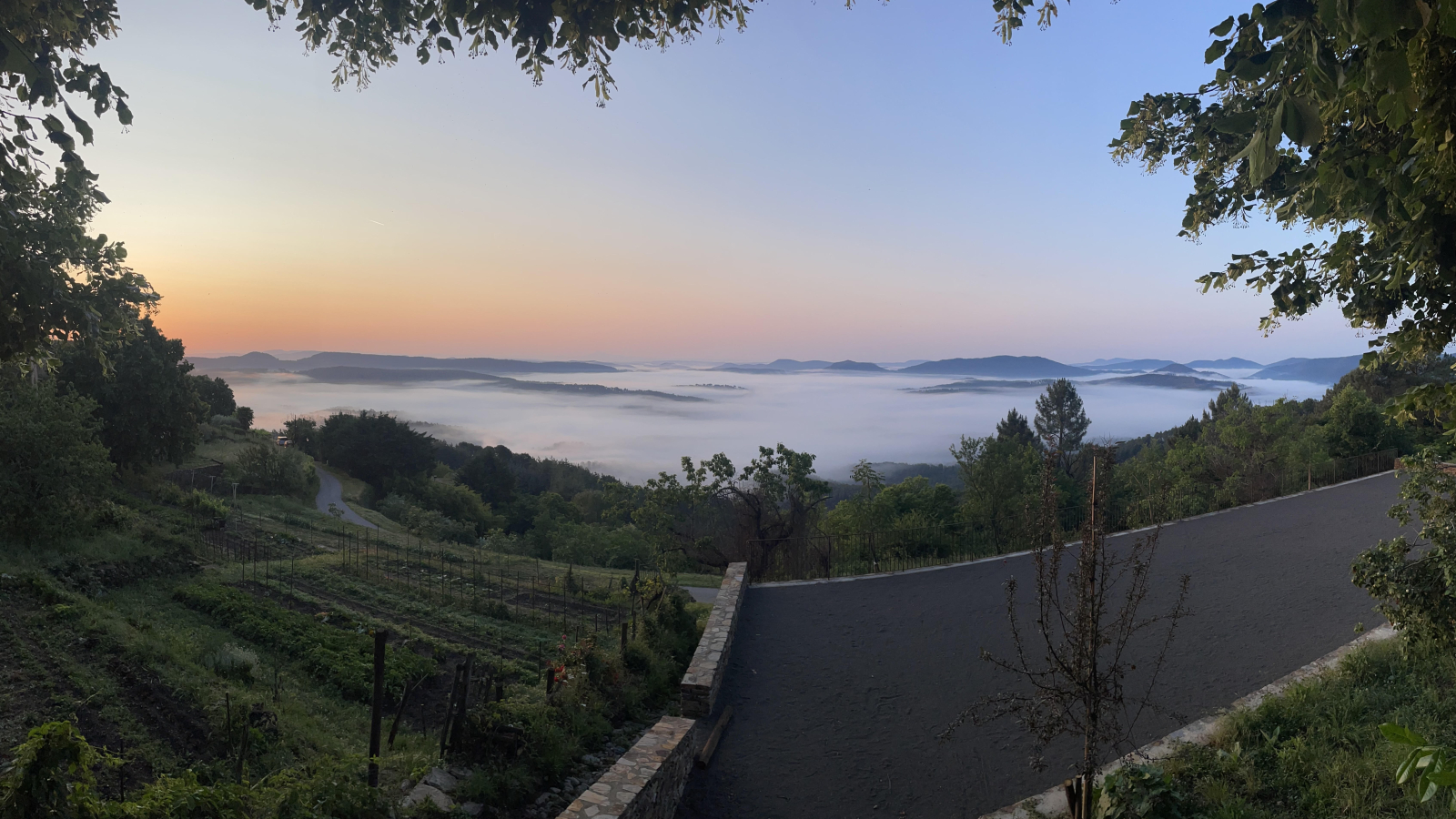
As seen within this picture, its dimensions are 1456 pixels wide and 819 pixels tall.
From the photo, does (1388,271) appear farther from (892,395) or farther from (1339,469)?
(892,395)

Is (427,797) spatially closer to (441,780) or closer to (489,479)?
(441,780)

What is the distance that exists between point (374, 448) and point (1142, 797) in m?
52.0

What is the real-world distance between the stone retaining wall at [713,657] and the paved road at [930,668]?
10.8 inches

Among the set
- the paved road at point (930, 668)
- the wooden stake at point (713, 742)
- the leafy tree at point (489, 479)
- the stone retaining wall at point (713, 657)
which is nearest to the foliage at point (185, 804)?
the paved road at point (930, 668)

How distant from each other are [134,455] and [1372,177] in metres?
36.6

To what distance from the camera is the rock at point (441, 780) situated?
203 inches

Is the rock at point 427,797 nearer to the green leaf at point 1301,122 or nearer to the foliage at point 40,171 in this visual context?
the foliage at point 40,171

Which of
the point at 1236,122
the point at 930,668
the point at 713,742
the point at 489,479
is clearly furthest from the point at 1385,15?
the point at 489,479

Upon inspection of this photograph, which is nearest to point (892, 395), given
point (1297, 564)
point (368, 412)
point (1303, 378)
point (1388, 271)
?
point (1303, 378)

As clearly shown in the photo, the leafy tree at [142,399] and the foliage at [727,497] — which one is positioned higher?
the leafy tree at [142,399]

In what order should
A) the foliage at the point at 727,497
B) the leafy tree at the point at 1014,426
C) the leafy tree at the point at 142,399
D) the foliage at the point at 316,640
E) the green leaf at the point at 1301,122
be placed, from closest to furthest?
the green leaf at the point at 1301,122 < the foliage at the point at 316,640 < the foliage at the point at 727,497 < the leafy tree at the point at 142,399 < the leafy tree at the point at 1014,426

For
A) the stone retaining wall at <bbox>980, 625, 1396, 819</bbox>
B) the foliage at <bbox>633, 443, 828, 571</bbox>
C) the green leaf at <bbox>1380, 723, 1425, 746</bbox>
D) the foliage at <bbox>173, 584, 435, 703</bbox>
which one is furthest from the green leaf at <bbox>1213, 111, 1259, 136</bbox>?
the foliage at <bbox>633, 443, 828, 571</bbox>

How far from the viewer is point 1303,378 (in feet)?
300

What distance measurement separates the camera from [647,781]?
5.04 metres
